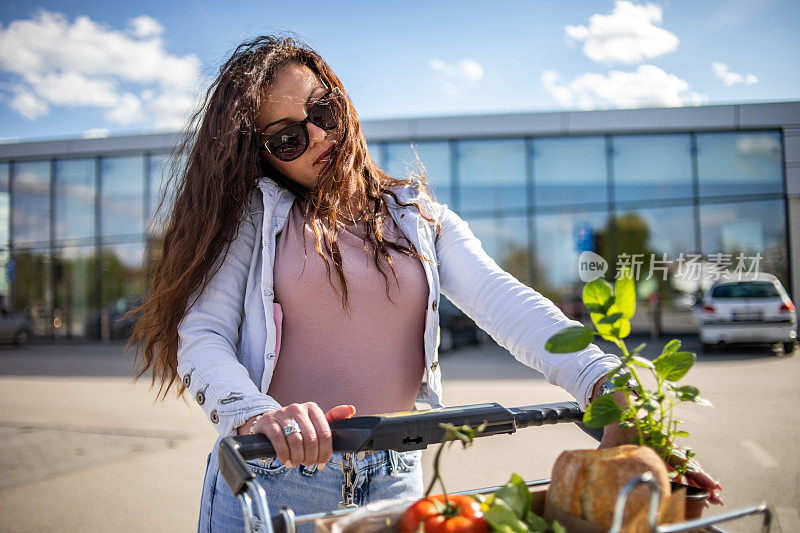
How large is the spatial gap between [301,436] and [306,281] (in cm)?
69

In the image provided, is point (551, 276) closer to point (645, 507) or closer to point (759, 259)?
point (759, 259)

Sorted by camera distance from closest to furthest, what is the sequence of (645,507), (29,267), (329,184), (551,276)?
(645,507) < (329,184) < (551,276) < (29,267)

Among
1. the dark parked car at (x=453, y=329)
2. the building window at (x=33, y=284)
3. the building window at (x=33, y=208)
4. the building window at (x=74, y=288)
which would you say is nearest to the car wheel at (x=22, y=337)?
the building window at (x=33, y=284)

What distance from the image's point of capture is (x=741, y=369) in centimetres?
1041

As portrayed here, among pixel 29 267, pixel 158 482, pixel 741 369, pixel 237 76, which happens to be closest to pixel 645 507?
pixel 237 76

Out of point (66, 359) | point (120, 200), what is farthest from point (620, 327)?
point (120, 200)

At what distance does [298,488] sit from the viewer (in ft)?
5.31

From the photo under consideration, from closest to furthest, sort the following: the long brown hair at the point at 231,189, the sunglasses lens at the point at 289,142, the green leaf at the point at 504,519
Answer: the green leaf at the point at 504,519 < the long brown hair at the point at 231,189 < the sunglasses lens at the point at 289,142

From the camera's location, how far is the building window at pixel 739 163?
1705cm

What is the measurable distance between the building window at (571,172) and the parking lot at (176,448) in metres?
8.32

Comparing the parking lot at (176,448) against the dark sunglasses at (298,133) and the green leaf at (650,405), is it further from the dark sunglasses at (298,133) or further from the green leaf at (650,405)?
the green leaf at (650,405)

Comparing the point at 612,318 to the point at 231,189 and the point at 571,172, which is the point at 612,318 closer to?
the point at 231,189

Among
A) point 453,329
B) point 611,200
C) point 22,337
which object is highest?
point 611,200

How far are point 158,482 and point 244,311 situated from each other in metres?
4.08
